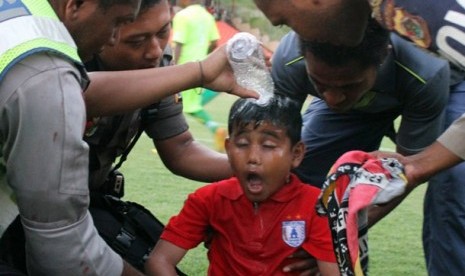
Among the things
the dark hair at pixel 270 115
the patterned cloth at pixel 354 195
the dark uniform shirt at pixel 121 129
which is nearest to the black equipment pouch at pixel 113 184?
the dark uniform shirt at pixel 121 129

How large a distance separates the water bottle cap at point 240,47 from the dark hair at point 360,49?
0.71ft

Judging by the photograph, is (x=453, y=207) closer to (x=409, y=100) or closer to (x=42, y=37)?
(x=409, y=100)

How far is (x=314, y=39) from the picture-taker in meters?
2.50

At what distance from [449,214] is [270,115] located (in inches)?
38.8

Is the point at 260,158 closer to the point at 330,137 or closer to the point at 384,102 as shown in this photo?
the point at 384,102

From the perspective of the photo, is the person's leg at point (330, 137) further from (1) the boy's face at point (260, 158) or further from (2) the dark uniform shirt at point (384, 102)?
(1) the boy's face at point (260, 158)

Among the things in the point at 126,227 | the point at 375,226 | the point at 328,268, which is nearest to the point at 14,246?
the point at 126,227

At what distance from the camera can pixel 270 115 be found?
2947 mm

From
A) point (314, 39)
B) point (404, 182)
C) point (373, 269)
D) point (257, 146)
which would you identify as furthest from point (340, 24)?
point (373, 269)

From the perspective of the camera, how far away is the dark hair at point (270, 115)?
294 centimetres

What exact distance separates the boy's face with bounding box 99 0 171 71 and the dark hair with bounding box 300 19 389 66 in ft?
1.49

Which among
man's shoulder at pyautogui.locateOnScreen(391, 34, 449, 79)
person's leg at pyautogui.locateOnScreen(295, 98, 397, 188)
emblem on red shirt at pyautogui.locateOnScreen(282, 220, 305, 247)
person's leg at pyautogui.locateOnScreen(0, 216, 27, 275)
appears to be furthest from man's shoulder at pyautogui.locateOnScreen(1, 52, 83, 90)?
person's leg at pyautogui.locateOnScreen(295, 98, 397, 188)

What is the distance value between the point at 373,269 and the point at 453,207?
81cm

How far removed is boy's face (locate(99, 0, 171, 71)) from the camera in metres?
2.84
